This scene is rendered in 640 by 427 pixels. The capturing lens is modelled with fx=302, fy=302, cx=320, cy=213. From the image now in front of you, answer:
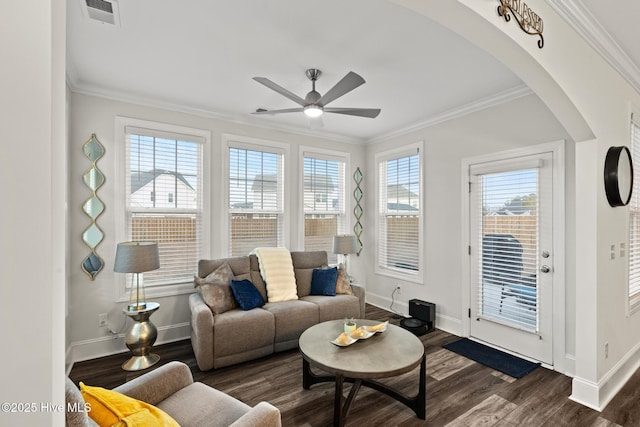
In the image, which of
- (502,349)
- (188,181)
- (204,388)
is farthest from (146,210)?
(502,349)

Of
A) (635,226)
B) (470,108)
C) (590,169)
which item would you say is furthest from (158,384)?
(635,226)

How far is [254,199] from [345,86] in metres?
2.31

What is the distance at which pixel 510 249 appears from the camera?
10.9ft

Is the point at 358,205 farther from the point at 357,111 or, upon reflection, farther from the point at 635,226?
the point at 635,226

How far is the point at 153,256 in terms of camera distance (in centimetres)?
302

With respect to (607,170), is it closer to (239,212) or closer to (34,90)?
(34,90)

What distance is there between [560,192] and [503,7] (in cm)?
214

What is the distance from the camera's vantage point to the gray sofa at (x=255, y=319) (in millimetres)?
2912

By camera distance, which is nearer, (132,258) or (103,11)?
(103,11)

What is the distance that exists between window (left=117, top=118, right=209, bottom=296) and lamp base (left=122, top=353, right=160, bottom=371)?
699mm

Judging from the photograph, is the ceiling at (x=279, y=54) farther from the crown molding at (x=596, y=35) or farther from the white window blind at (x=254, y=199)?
the white window blind at (x=254, y=199)

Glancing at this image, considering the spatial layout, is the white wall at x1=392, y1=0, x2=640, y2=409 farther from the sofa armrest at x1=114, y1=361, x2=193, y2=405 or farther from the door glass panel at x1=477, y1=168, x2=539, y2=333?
the sofa armrest at x1=114, y1=361, x2=193, y2=405

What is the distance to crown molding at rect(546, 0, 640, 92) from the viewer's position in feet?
6.44

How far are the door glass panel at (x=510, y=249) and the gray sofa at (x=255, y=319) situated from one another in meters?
1.56
